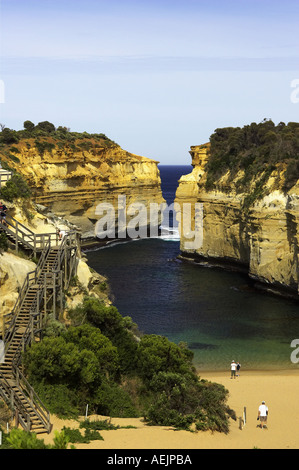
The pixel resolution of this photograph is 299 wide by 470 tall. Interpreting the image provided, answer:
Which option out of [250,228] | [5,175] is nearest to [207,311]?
[250,228]

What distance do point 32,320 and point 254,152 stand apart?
145 ft

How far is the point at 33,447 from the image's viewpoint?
12773 millimetres

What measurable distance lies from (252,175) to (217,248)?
1013 cm

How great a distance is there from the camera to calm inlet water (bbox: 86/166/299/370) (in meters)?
36.3

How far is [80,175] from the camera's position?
82188 mm

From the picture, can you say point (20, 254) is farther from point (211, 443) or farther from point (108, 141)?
point (108, 141)

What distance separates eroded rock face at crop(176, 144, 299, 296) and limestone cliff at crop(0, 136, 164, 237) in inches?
683

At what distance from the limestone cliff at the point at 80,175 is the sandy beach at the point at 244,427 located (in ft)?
163

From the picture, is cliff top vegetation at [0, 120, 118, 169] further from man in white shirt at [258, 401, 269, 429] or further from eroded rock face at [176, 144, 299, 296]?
man in white shirt at [258, 401, 269, 429]

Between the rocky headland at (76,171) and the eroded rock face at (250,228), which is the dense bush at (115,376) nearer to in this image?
the eroded rock face at (250,228)

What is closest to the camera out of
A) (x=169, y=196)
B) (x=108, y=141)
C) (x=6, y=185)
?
(x=6, y=185)

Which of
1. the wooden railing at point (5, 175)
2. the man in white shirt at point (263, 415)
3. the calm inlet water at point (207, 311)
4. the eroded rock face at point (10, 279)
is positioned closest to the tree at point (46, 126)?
the calm inlet water at point (207, 311)

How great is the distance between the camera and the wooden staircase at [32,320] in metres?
19.3
